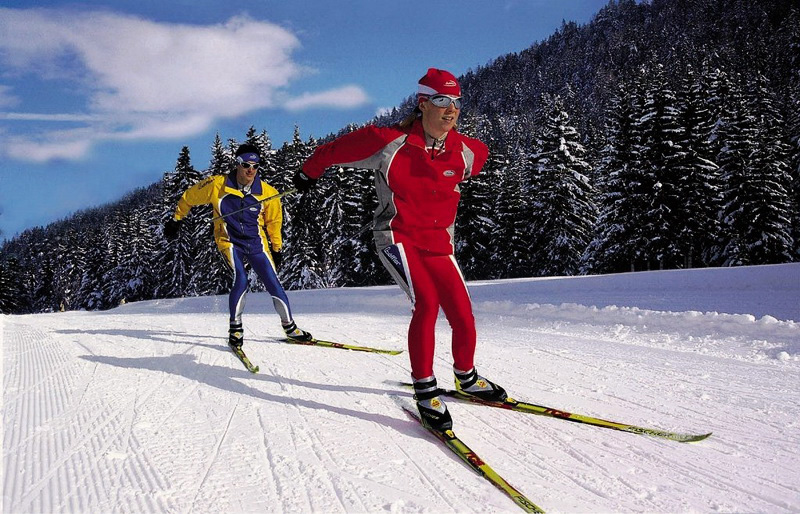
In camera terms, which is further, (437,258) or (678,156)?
(678,156)

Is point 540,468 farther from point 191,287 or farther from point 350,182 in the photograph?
point 191,287

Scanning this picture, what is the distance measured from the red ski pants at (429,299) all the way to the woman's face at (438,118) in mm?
816

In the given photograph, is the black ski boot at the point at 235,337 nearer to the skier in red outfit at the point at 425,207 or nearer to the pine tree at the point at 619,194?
the skier in red outfit at the point at 425,207

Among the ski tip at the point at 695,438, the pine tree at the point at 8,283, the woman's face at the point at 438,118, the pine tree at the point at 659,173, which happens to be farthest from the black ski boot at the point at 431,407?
the pine tree at the point at 8,283

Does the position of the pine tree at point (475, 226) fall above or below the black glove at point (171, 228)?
above

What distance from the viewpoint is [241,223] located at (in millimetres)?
6285

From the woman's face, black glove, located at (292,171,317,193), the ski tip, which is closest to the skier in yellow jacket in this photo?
black glove, located at (292,171,317,193)

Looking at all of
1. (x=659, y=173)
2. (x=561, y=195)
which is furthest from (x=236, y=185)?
(x=561, y=195)

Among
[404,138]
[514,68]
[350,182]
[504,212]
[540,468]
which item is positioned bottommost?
[540,468]

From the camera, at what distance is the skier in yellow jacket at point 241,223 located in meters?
6.22

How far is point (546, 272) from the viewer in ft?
113

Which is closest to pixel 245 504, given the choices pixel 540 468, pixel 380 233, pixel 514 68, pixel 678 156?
pixel 540 468

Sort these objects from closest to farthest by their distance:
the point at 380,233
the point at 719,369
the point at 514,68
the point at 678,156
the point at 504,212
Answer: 1. the point at 380,233
2. the point at 719,369
3. the point at 678,156
4. the point at 504,212
5. the point at 514,68

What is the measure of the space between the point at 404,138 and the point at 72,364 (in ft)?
13.5
